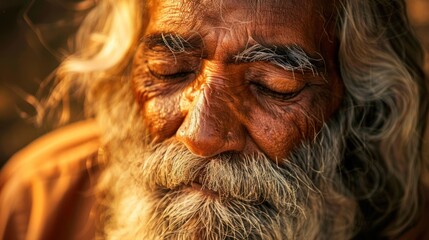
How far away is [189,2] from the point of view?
203cm

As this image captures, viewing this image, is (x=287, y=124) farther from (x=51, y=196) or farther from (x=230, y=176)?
(x=51, y=196)

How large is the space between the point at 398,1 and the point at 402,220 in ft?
2.77

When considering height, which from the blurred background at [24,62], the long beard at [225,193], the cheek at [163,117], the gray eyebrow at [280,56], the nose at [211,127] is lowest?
the blurred background at [24,62]

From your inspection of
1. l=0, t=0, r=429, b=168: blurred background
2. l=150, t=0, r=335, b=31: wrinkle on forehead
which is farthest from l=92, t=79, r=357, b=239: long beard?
l=0, t=0, r=429, b=168: blurred background

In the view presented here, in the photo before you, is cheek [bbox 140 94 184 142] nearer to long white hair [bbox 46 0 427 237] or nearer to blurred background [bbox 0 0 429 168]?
long white hair [bbox 46 0 427 237]

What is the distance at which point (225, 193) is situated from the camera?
1.98 m

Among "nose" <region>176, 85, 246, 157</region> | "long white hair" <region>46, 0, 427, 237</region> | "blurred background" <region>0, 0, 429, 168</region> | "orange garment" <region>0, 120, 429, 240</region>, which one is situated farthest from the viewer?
"blurred background" <region>0, 0, 429, 168</region>

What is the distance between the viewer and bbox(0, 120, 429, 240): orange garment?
8.77 ft

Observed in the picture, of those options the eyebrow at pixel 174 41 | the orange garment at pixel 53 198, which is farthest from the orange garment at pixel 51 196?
the eyebrow at pixel 174 41

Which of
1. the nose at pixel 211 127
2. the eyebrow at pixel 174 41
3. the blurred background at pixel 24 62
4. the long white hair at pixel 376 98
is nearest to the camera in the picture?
the nose at pixel 211 127

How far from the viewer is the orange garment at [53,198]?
2674 millimetres

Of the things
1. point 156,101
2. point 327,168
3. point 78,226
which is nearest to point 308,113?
point 327,168

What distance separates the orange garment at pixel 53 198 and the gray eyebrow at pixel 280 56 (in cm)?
97

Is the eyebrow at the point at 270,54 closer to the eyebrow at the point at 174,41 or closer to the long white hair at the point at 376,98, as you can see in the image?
the eyebrow at the point at 174,41
